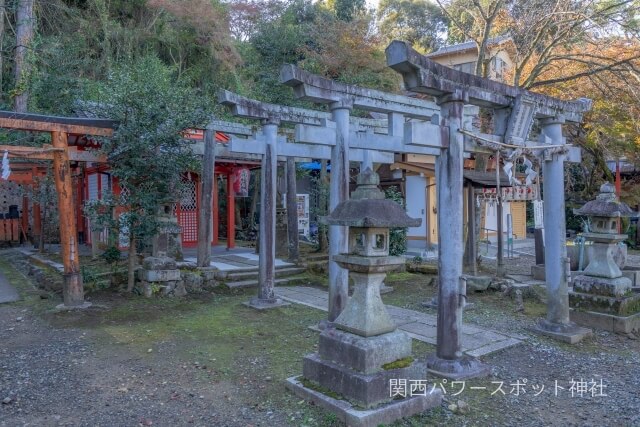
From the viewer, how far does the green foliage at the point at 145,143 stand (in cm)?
836

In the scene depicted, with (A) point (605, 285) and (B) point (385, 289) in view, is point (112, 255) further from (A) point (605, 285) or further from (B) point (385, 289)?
(A) point (605, 285)

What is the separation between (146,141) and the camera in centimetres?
834

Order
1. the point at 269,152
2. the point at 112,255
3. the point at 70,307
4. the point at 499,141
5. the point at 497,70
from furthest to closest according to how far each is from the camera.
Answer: the point at 497,70
the point at 112,255
the point at 269,152
the point at 70,307
the point at 499,141

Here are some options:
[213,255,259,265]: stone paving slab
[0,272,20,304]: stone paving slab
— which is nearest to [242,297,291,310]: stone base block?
[213,255,259,265]: stone paving slab

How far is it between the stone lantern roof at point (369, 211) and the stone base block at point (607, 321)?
4558mm

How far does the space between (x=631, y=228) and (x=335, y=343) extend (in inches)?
815

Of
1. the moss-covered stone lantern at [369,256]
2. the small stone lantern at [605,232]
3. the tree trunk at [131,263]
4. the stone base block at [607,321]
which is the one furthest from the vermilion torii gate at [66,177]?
the small stone lantern at [605,232]

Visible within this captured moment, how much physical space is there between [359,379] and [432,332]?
323 cm

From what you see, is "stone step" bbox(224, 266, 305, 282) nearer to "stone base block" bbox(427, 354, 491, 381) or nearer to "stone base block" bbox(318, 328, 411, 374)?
"stone base block" bbox(427, 354, 491, 381)

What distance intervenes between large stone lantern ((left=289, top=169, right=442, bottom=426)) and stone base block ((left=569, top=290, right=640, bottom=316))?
432 cm

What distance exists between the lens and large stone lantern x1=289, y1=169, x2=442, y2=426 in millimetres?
4086

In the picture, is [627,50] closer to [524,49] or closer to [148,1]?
[524,49]

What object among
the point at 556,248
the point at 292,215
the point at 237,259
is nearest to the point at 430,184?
the point at 292,215

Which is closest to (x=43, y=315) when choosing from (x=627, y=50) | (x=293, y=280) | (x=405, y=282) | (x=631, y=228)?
(x=293, y=280)
